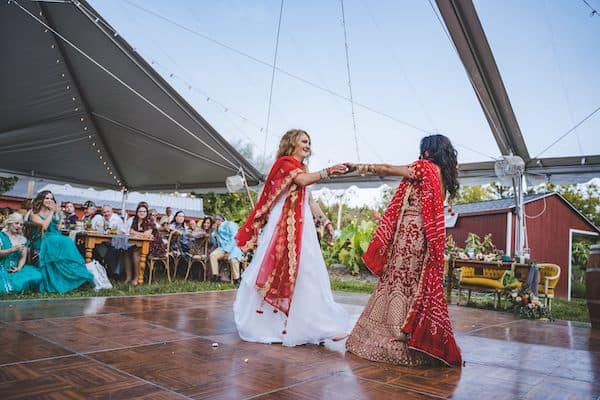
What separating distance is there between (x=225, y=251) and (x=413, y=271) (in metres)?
5.38

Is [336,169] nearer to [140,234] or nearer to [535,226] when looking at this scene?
[140,234]

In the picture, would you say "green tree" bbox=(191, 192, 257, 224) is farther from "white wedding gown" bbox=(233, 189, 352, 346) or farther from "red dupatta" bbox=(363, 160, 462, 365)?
"red dupatta" bbox=(363, 160, 462, 365)

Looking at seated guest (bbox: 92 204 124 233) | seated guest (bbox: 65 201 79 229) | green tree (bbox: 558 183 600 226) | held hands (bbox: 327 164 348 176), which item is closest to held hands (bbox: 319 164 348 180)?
held hands (bbox: 327 164 348 176)

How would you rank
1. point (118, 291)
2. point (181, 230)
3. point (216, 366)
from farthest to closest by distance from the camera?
point (181, 230) < point (118, 291) < point (216, 366)

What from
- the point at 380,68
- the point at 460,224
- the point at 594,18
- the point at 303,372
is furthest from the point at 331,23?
the point at 460,224

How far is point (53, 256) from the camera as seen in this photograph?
4.75m

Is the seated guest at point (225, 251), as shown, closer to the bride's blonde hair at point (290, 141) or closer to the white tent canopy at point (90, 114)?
the white tent canopy at point (90, 114)

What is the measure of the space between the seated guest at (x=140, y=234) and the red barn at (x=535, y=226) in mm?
9801

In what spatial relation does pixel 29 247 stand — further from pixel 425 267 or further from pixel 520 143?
pixel 520 143

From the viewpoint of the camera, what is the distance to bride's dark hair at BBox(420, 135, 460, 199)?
2676 millimetres

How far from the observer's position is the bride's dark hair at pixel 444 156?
2676mm

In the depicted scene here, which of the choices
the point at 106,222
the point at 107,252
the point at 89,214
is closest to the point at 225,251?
the point at 107,252

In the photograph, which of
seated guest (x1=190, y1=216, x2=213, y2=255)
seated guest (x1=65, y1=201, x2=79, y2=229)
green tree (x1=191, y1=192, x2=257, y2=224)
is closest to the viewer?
seated guest (x1=65, y1=201, x2=79, y2=229)

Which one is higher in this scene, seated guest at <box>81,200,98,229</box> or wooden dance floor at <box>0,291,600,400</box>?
seated guest at <box>81,200,98,229</box>
